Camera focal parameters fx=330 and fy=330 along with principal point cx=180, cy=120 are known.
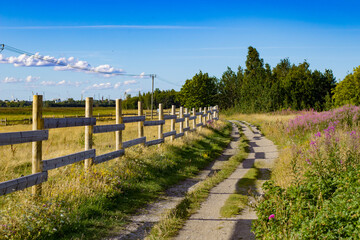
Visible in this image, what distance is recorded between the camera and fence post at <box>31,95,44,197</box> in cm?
591

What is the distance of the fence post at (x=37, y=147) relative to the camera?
591 cm

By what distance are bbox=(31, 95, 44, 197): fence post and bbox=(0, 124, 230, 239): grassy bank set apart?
0.16 m

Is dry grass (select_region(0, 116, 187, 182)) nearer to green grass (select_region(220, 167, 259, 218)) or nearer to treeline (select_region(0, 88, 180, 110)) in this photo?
green grass (select_region(220, 167, 259, 218))

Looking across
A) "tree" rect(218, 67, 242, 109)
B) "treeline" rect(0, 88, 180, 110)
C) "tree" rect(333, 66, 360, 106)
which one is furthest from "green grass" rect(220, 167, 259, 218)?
"treeline" rect(0, 88, 180, 110)

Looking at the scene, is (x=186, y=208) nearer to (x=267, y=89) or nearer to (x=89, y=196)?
(x=89, y=196)

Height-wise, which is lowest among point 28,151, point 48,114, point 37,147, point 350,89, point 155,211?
point 48,114

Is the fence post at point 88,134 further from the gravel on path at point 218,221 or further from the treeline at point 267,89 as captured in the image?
the treeline at point 267,89

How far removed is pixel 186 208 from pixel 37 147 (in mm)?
3204

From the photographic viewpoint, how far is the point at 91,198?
21.2ft

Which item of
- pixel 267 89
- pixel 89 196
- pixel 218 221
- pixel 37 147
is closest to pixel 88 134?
pixel 89 196

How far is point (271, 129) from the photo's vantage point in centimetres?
2228

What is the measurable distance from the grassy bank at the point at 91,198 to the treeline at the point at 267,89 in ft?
113

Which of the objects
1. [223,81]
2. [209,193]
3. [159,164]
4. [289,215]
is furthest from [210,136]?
[223,81]

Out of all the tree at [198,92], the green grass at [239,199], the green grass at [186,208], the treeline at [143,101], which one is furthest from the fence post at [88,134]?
the treeline at [143,101]
